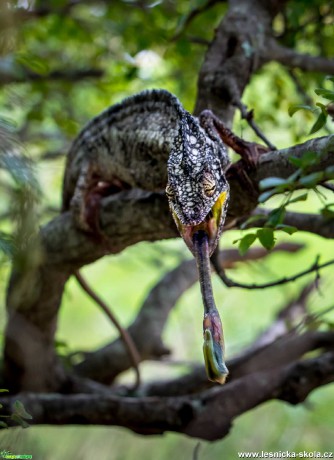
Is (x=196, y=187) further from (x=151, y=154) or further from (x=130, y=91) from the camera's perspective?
(x=130, y=91)

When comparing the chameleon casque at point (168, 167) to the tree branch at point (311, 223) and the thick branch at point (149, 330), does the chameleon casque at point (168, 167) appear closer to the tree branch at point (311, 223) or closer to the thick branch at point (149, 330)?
the tree branch at point (311, 223)

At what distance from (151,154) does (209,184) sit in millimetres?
782

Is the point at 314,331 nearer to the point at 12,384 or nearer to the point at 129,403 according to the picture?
the point at 129,403

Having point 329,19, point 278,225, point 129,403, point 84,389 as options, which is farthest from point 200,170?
point 329,19

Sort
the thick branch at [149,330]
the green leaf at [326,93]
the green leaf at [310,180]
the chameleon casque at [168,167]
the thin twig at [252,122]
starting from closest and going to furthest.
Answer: the green leaf at [310,180], the green leaf at [326,93], the chameleon casque at [168,167], the thin twig at [252,122], the thick branch at [149,330]

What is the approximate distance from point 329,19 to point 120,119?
7.88 ft

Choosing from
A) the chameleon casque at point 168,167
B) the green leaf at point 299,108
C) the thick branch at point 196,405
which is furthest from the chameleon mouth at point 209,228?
the thick branch at point 196,405

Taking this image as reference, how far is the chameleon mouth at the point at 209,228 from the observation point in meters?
2.36

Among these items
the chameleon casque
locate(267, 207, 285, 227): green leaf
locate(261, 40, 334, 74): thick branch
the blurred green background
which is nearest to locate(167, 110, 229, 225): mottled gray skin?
the chameleon casque

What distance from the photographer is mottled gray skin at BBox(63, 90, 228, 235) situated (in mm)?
2467

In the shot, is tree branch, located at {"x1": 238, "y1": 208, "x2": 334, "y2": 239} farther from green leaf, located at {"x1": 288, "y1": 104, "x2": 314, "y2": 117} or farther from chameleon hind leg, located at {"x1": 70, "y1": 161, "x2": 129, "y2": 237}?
green leaf, located at {"x1": 288, "y1": 104, "x2": 314, "y2": 117}

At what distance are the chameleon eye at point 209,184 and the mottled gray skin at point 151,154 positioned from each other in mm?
14

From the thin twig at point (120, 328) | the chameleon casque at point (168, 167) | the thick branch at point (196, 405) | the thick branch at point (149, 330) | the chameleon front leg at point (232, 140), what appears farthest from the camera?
the thick branch at point (149, 330)

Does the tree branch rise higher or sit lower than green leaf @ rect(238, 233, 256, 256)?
lower
